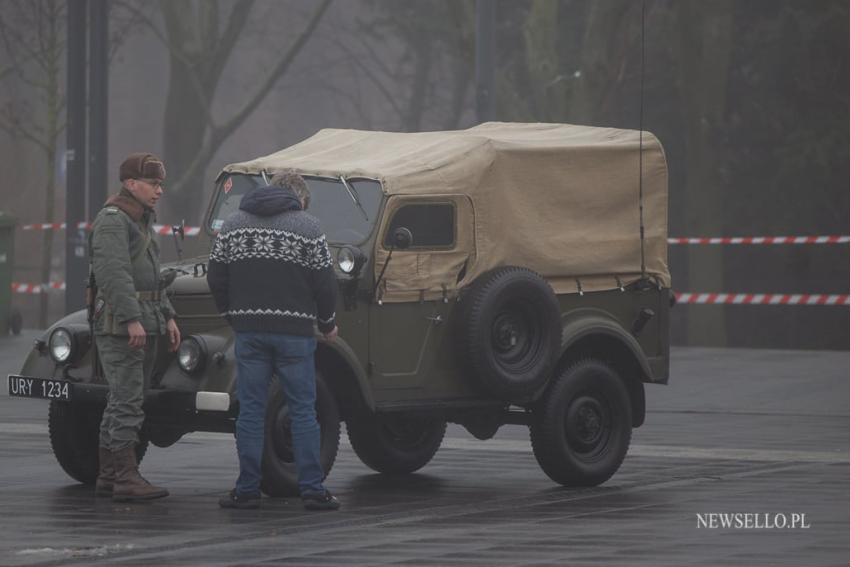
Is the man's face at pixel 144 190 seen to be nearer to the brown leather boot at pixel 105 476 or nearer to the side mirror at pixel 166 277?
the side mirror at pixel 166 277

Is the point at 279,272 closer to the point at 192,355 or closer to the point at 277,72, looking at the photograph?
the point at 192,355

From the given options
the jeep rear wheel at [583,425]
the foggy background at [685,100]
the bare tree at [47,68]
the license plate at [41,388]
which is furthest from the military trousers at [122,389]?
the bare tree at [47,68]

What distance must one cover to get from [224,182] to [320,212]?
2.96 feet

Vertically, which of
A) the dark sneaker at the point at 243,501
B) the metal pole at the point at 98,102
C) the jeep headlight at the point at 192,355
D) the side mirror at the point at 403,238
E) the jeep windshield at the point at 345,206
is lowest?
the dark sneaker at the point at 243,501

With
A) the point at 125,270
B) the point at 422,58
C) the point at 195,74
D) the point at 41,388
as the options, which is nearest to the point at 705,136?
the point at 195,74

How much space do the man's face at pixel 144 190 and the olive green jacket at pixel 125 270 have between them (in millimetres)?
30

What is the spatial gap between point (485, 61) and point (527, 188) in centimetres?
1085

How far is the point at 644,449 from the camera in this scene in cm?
1386

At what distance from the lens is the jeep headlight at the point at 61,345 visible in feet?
37.2

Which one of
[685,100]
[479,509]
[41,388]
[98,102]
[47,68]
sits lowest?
[479,509]

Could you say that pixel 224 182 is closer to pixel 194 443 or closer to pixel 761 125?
pixel 194 443

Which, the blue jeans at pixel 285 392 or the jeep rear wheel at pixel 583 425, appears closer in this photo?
the blue jeans at pixel 285 392

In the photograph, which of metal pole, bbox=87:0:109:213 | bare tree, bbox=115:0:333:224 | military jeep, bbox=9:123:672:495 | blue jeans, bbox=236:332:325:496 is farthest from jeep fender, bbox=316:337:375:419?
bare tree, bbox=115:0:333:224

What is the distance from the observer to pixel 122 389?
10680 millimetres
